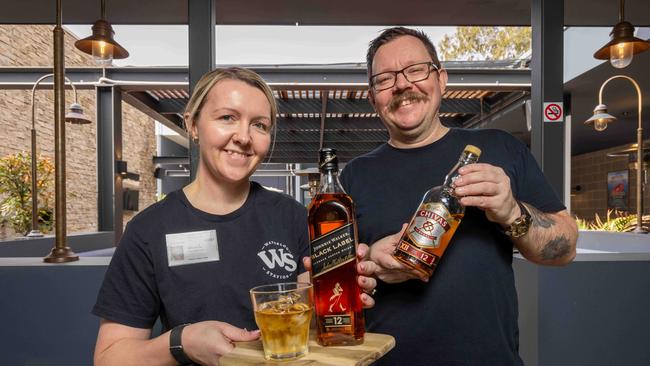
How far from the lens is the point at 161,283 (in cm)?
87

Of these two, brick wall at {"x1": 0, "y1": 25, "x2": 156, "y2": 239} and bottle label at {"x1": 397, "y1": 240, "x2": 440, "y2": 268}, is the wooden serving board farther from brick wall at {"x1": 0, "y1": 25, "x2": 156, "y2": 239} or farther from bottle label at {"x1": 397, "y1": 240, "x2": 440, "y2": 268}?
brick wall at {"x1": 0, "y1": 25, "x2": 156, "y2": 239}

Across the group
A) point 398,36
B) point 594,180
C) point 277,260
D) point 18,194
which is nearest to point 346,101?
point 18,194

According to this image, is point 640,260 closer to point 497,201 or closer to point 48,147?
point 497,201

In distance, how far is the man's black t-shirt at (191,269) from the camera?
0.84 metres

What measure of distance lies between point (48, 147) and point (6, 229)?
277 centimetres

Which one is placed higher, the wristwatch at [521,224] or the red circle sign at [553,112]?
the red circle sign at [553,112]

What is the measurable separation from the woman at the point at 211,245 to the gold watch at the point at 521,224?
31 centimetres

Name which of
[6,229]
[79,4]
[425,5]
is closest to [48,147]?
[6,229]

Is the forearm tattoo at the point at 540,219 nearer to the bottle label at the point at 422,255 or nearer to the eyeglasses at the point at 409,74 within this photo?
the bottle label at the point at 422,255

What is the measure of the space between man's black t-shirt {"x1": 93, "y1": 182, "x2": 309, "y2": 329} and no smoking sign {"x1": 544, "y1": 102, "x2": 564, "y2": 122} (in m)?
2.02

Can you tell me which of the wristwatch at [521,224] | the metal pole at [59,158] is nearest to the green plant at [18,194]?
the metal pole at [59,158]

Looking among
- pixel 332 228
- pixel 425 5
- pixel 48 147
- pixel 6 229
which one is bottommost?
pixel 6 229

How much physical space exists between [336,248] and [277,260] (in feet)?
0.75

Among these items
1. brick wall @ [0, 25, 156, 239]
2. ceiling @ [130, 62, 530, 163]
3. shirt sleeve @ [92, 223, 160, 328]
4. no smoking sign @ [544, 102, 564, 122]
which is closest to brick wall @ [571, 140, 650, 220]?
ceiling @ [130, 62, 530, 163]
